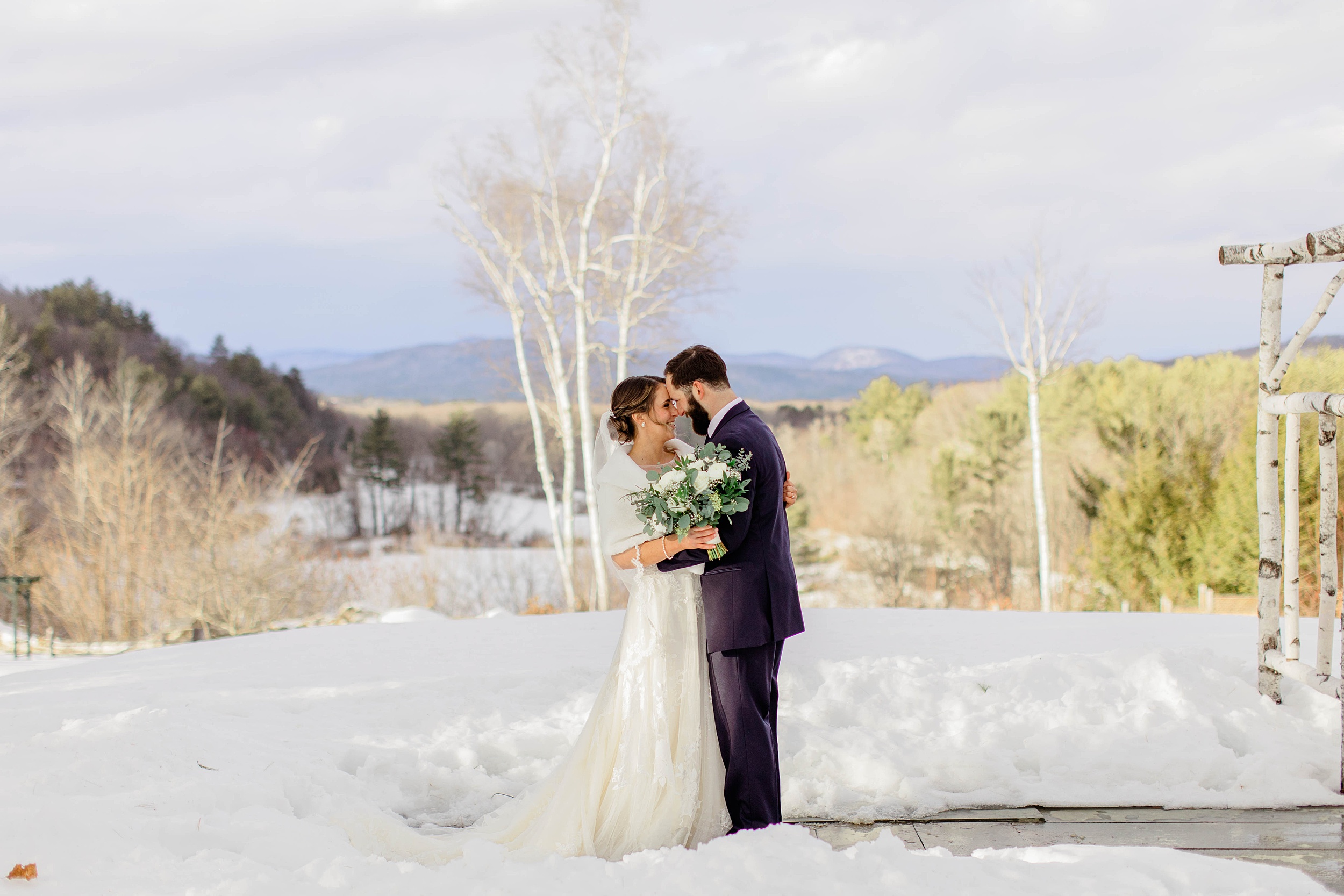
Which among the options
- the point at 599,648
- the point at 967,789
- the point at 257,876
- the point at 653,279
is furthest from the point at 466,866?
the point at 653,279

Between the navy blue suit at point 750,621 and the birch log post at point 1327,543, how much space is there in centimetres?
244

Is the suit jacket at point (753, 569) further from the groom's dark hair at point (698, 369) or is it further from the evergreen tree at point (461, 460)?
the evergreen tree at point (461, 460)

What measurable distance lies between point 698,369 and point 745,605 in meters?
0.92

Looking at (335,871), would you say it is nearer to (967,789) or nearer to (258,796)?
(258,796)

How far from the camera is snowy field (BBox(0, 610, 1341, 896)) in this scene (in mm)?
2779

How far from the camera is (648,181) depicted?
17.2 meters

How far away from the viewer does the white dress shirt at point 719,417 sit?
11.2 ft

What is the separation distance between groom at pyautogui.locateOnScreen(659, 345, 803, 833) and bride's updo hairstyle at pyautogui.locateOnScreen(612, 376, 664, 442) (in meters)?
0.10

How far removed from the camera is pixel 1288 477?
12.7 feet

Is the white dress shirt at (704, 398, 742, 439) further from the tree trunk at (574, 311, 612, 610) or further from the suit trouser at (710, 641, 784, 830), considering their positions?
the tree trunk at (574, 311, 612, 610)

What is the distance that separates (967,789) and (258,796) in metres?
3.05

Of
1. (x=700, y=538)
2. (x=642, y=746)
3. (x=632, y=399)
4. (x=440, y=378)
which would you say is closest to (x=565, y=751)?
(x=642, y=746)

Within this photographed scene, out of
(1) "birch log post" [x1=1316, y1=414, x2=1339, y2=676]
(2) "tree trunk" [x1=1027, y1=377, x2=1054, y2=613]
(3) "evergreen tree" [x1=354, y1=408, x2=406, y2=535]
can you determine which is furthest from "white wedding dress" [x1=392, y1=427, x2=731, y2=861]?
(3) "evergreen tree" [x1=354, y1=408, x2=406, y2=535]

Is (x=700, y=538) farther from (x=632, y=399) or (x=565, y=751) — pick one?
(x=565, y=751)
